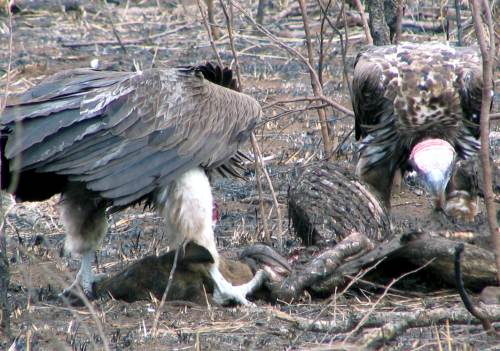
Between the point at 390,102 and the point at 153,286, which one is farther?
the point at 390,102

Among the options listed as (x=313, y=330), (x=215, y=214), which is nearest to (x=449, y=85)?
(x=215, y=214)

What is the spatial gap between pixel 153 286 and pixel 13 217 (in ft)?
8.34

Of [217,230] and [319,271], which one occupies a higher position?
[319,271]

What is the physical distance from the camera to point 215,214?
6.20m

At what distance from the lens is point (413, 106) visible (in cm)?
661

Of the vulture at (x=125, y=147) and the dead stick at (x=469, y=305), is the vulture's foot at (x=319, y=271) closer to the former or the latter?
the vulture at (x=125, y=147)

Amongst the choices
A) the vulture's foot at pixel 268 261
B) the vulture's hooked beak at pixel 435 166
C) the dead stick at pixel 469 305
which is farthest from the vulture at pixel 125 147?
the dead stick at pixel 469 305

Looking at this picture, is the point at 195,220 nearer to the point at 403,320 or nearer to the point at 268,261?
the point at 268,261

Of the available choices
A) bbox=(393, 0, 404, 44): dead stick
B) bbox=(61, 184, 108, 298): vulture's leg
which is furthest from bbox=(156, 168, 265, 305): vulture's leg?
bbox=(393, 0, 404, 44): dead stick

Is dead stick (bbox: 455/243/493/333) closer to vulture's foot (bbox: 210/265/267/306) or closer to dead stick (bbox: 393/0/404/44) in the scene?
vulture's foot (bbox: 210/265/267/306)

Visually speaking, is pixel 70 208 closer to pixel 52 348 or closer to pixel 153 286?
pixel 153 286

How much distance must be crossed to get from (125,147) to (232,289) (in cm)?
95

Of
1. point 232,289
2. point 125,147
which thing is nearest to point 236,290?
point 232,289

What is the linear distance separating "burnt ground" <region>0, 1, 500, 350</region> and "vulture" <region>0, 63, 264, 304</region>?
0.29 m
